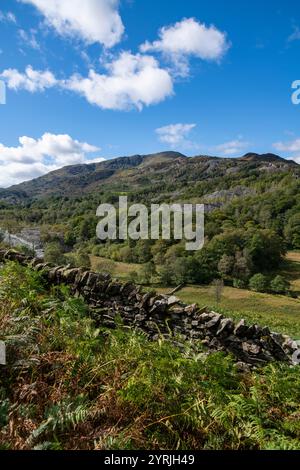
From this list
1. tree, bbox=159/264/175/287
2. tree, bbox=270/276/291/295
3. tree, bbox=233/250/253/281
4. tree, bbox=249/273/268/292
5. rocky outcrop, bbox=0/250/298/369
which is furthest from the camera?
tree, bbox=233/250/253/281

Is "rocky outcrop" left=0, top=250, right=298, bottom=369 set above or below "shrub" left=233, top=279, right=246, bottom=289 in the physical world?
above

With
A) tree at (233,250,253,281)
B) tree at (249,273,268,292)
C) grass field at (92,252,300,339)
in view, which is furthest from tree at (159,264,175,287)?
tree at (249,273,268,292)

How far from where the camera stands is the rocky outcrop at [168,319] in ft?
21.2

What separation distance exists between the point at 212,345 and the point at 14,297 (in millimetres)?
3935

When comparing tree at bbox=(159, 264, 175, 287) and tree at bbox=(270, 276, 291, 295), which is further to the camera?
tree at bbox=(159, 264, 175, 287)

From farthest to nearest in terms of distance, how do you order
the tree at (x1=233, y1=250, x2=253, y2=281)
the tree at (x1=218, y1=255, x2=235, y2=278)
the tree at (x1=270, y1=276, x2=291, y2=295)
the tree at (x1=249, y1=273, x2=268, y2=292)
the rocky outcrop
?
1. the tree at (x1=218, y1=255, x2=235, y2=278)
2. the tree at (x1=233, y1=250, x2=253, y2=281)
3. the tree at (x1=249, y1=273, x2=268, y2=292)
4. the tree at (x1=270, y1=276, x2=291, y2=295)
5. the rocky outcrop

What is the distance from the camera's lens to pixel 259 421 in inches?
147

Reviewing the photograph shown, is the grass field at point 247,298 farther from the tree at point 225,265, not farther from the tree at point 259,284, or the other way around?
the tree at point 225,265

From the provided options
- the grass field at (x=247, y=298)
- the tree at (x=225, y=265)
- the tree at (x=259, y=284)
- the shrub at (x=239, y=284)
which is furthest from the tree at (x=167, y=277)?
the tree at (x=259, y=284)

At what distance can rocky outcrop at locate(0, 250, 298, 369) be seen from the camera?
21.2 ft

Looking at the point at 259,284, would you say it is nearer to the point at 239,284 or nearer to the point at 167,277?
the point at 239,284

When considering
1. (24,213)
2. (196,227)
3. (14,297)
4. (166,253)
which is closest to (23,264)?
(14,297)

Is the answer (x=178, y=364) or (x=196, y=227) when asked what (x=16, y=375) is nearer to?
(x=178, y=364)

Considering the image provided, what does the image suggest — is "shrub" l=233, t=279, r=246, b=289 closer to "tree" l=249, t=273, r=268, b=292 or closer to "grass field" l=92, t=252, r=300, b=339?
"grass field" l=92, t=252, r=300, b=339
